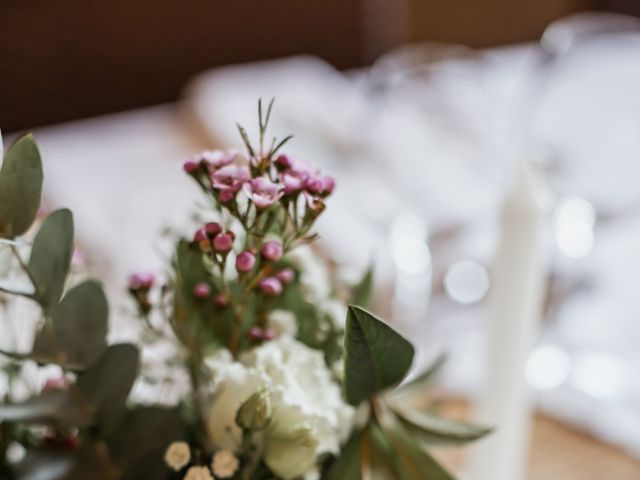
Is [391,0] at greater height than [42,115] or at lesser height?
greater

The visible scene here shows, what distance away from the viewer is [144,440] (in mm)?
495

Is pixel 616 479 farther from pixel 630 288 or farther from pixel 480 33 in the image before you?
pixel 480 33

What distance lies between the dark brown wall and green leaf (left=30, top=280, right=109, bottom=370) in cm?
146

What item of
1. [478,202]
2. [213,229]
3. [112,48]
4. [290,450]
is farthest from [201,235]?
[112,48]

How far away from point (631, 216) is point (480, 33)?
1.20 meters

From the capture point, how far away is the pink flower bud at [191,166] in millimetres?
414

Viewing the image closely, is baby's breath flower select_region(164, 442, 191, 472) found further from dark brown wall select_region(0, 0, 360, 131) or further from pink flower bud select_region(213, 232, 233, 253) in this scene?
dark brown wall select_region(0, 0, 360, 131)

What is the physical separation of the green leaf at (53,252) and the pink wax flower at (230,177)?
0.07 m

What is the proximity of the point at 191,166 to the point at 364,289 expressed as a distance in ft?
0.52

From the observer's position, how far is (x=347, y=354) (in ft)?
1.37

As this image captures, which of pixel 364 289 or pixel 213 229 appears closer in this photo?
pixel 213 229

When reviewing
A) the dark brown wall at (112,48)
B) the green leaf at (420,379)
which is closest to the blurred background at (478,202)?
Answer: the green leaf at (420,379)

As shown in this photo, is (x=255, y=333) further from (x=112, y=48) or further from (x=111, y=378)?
(x=112, y=48)

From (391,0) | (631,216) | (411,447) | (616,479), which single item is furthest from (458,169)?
(391,0)
